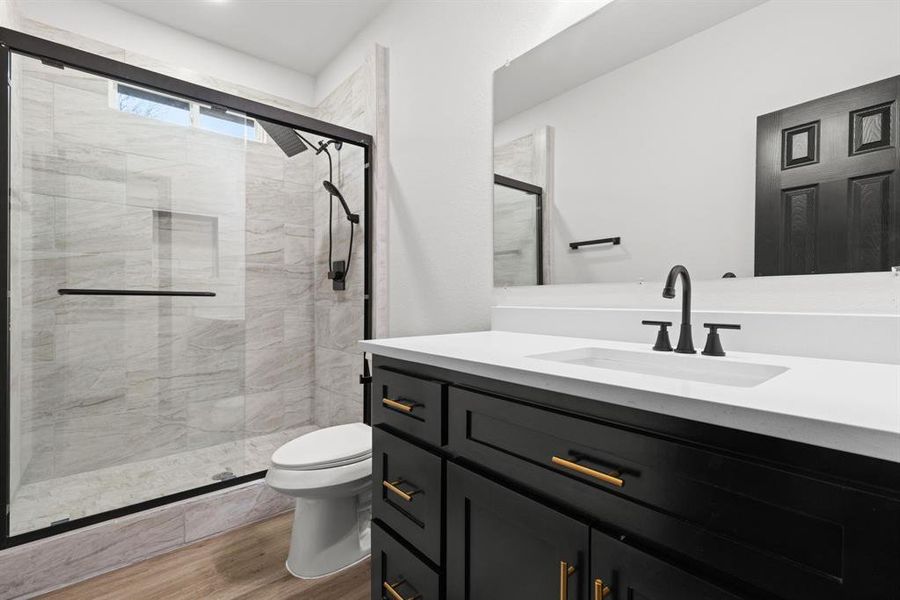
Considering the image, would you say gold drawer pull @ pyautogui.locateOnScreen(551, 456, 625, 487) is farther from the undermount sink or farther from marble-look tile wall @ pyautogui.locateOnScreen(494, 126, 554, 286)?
marble-look tile wall @ pyautogui.locateOnScreen(494, 126, 554, 286)

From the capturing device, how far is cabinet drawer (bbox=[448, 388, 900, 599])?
1.44 feet

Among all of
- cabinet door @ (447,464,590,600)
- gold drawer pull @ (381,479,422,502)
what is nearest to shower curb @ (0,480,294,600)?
gold drawer pull @ (381,479,422,502)

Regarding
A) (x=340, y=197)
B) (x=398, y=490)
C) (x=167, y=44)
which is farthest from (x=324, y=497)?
(x=167, y=44)

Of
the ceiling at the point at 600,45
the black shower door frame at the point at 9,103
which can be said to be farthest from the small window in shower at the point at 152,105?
the ceiling at the point at 600,45

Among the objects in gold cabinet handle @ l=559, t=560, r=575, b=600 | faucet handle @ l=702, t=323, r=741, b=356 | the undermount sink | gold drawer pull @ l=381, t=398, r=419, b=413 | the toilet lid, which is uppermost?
faucet handle @ l=702, t=323, r=741, b=356

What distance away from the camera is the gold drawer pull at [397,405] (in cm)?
105

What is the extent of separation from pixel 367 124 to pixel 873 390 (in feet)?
7.45

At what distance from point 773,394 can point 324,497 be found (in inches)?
58.1

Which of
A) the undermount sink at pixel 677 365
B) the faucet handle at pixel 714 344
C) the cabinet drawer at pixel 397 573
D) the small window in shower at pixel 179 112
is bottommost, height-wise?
the cabinet drawer at pixel 397 573

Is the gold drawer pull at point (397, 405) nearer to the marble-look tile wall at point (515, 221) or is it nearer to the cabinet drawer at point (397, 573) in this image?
the cabinet drawer at point (397, 573)

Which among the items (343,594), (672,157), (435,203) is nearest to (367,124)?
(435,203)

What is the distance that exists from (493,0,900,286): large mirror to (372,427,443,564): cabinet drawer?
0.76m

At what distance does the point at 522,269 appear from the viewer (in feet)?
5.06

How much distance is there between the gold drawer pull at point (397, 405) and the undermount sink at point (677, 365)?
339 millimetres
